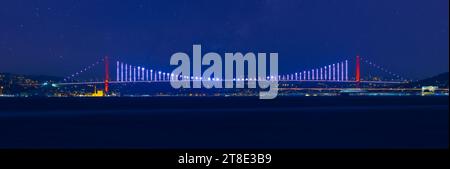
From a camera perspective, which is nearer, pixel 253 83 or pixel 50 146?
pixel 50 146

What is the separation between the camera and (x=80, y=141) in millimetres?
15750

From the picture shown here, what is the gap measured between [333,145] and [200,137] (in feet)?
13.0

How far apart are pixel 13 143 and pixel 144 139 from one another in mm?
3047

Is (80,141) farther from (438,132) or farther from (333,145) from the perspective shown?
(438,132)

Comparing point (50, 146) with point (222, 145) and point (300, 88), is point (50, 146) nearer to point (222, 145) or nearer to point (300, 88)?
point (222, 145)
